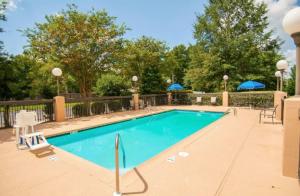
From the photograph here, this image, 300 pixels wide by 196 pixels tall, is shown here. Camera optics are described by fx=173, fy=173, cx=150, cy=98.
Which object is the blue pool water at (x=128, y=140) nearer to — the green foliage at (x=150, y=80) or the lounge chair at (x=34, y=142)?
the lounge chair at (x=34, y=142)

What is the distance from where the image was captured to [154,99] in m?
16.5

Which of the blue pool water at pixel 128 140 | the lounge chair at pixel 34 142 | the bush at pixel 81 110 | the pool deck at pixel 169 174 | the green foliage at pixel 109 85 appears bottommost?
the blue pool water at pixel 128 140

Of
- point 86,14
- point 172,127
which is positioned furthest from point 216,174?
point 86,14

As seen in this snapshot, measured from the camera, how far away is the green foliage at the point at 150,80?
1773 centimetres

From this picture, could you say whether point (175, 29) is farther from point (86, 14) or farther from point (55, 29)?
point (55, 29)

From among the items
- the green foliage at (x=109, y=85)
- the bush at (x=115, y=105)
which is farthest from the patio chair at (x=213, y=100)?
the green foliage at (x=109, y=85)

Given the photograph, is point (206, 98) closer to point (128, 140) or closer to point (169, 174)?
point (128, 140)

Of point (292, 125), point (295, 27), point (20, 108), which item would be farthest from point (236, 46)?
point (20, 108)

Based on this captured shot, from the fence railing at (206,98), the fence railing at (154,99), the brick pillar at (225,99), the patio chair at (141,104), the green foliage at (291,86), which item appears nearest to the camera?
the patio chair at (141,104)

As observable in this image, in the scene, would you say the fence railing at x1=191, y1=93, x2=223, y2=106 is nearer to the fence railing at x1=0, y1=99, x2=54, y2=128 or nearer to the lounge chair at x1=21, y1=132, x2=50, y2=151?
the fence railing at x1=0, y1=99, x2=54, y2=128

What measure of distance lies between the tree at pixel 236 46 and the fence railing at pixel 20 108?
1666 cm

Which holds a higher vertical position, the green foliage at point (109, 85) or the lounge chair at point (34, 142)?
the green foliage at point (109, 85)

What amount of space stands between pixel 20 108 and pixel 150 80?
11.6 meters

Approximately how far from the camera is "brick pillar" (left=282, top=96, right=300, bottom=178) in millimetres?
2867
